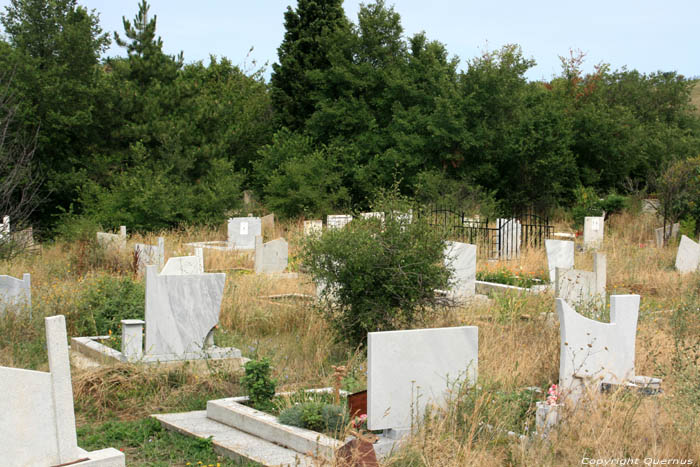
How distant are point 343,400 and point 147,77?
865 inches

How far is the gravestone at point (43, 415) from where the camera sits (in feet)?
12.0

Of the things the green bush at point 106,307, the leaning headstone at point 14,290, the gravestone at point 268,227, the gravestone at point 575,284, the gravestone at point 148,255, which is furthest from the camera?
the gravestone at point 268,227

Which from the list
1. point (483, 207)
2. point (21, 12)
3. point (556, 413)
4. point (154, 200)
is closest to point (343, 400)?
point (556, 413)

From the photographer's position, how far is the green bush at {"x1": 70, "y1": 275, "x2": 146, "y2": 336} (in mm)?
9320

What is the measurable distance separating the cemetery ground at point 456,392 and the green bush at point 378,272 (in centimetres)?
39

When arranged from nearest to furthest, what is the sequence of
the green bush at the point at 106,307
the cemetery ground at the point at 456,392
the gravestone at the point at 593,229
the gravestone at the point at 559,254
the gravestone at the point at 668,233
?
the cemetery ground at the point at 456,392, the green bush at the point at 106,307, the gravestone at the point at 559,254, the gravestone at the point at 593,229, the gravestone at the point at 668,233

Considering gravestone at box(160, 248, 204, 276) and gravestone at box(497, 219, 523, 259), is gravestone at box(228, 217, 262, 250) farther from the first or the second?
gravestone at box(160, 248, 204, 276)

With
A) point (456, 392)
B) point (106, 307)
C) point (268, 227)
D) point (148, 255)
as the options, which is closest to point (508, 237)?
point (268, 227)

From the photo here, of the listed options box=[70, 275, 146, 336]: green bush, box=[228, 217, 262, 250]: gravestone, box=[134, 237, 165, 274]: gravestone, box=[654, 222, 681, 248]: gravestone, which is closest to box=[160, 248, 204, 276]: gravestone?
box=[70, 275, 146, 336]: green bush

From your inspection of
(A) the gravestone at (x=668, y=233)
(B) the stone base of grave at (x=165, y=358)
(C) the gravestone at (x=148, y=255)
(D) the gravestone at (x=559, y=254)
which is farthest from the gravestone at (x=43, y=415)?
(A) the gravestone at (x=668, y=233)

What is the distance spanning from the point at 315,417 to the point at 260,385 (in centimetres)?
85

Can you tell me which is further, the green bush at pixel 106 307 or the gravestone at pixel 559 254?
the gravestone at pixel 559 254

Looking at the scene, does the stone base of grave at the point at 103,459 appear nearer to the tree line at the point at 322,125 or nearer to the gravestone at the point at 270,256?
the gravestone at the point at 270,256

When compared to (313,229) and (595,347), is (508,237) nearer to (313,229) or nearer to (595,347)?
(313,229)
